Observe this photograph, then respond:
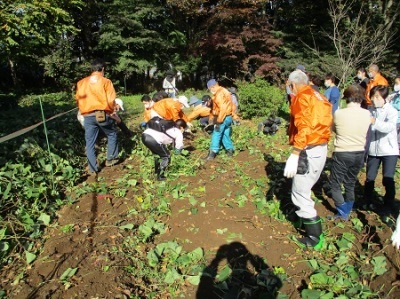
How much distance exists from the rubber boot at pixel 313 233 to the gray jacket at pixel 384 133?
1.43 meters

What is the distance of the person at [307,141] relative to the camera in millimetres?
3064

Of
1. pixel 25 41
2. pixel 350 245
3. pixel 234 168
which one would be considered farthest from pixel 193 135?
pixel 25 41

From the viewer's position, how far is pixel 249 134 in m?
7.87

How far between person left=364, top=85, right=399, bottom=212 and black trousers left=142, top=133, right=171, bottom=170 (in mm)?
2968

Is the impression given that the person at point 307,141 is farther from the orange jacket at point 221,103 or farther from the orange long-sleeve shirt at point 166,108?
the orange jacket at point 221,103

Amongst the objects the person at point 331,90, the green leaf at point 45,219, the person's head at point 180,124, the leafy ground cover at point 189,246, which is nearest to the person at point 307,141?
the leafy ground cover at point 189,246

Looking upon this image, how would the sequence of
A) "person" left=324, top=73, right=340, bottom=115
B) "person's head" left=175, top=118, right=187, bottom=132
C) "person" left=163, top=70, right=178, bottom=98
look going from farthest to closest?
"person" left=163, top=70, right=178, bottom=98, "person" left=324, top=73, right=340, bottom=115, "person's head" left=175, top=118, right=187, bottom=132

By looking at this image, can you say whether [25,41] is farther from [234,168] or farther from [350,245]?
[350,245]

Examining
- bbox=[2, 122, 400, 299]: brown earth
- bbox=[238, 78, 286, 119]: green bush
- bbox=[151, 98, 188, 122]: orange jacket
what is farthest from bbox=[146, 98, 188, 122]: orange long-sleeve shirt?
bbox=[238, 78, 286, 119]: green bush

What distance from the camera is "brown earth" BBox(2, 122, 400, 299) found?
2.87 m

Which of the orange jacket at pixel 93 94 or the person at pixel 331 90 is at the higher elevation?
the orange jacket at pixel 93 94

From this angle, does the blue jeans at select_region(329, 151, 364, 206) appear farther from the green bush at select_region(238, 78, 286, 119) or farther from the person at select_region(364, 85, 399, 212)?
the green bush at select_region(238, 78, 286, 119)

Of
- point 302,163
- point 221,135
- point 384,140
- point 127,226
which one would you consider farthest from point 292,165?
point 221,135

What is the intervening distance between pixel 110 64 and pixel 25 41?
518cm
